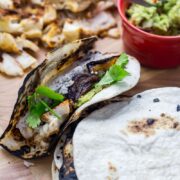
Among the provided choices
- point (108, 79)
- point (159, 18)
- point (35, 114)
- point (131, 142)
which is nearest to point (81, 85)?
point (108, 79)

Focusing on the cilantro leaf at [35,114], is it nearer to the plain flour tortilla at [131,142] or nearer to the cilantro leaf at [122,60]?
the plain flour tortilla at [131,142]

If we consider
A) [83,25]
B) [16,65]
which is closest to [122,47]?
[83,25]

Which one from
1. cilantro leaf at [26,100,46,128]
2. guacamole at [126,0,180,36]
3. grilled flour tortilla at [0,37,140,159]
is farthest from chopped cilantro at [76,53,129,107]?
guacamole at [126,0,180,36]

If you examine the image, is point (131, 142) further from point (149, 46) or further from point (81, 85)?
point (149, 46)

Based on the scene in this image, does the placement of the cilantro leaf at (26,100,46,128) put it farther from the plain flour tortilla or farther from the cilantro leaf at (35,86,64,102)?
the plain flour tortilla

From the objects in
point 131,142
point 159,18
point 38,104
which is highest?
point 159,18

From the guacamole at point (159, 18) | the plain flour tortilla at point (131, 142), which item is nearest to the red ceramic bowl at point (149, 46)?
the guacamole at point (159, 18)

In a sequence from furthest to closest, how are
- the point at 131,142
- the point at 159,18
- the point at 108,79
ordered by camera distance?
the point at 159,18 → the point at 108,79 → the point at 131,142
